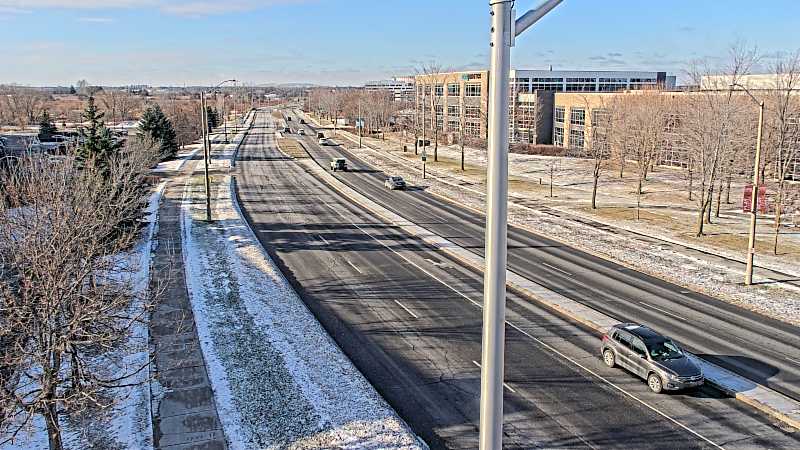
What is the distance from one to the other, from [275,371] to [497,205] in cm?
1422

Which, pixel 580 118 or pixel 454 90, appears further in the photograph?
pixel 454 90

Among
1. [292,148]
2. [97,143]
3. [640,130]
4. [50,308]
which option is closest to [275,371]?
[50,308]

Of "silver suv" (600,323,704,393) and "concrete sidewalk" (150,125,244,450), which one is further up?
"silver suv" (600,323,704,393)

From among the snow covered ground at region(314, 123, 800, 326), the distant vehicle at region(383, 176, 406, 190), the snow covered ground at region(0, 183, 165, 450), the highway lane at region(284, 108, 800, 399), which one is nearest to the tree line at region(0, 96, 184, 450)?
the snow covered ground at region(0, 183, 165, 450)

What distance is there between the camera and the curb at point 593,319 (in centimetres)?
1628

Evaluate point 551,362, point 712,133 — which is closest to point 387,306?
point 551,362

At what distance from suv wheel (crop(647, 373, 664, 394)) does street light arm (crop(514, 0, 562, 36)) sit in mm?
14299

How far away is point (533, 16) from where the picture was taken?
550 centimetres

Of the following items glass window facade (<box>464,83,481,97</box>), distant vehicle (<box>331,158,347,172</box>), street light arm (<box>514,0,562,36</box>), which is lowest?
distant vehicle (<box>331,158,347,172</box>)

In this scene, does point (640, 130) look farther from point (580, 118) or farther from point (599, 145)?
point (580, 118)

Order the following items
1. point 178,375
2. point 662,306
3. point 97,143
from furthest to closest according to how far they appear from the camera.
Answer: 1. point 97,143
2. point 662,306
3. point 178,375

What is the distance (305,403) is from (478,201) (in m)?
34.6

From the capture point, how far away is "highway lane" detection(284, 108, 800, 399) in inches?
761

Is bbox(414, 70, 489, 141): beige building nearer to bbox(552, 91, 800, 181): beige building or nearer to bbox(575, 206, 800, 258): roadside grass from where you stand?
bbox(552, 91, 800, 181): beige building
